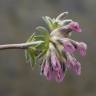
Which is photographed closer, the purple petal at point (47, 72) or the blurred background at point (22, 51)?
the purple petal at point (47, 72)

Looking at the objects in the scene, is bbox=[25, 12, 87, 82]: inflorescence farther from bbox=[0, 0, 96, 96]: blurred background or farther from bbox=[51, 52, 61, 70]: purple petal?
bbox=[0, 0, 96, 96]: blurred background

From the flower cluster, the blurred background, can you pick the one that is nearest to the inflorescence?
the flower cluster

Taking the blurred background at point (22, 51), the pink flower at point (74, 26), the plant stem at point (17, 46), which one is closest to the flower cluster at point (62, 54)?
the pink flower at point (74, 26)

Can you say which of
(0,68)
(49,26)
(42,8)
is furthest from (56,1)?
(49,26)

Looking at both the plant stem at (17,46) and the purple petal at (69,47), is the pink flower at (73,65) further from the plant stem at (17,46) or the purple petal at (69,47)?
the plant stem at (17,46)

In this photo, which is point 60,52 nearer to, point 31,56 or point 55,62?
point 55,62

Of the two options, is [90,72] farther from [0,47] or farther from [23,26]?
[0,47]
